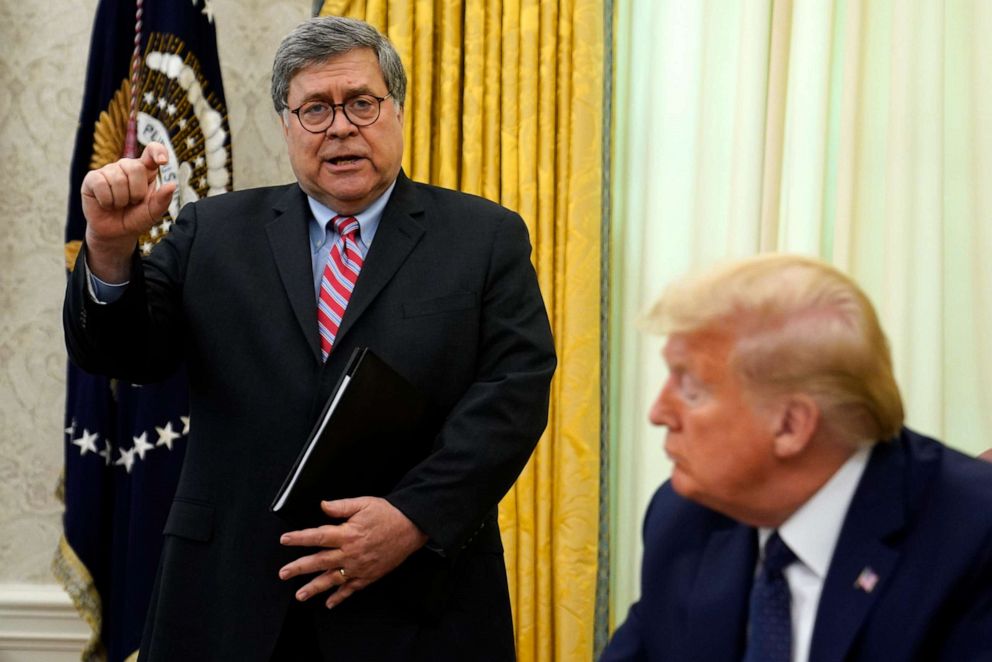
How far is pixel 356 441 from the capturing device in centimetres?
227

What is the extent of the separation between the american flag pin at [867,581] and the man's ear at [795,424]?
160 millimetres

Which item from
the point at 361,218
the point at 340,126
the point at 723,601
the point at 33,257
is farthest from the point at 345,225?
the point at 33,257

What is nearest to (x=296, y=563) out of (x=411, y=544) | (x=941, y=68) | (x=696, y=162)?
(x=411, y=544)

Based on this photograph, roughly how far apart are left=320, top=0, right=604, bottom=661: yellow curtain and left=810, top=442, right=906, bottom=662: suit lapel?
7.46 ft

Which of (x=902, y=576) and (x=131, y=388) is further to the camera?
(x=131, y=388)

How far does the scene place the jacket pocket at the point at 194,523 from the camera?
245cm

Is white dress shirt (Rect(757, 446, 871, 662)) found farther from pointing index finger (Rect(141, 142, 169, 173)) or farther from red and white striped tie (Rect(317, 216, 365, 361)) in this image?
pointing index finger (Rect(141, 142, 169, 173))

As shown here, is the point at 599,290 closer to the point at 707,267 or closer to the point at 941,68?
the point at 941,68

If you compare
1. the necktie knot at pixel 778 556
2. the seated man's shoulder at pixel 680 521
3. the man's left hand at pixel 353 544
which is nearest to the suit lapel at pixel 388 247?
the man's left hand at pixel 353 544

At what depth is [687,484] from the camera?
5.02 feet

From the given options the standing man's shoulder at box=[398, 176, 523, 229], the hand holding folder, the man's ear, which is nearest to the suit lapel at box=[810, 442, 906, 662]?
the man's ear

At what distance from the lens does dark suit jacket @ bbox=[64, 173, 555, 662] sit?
2.37m

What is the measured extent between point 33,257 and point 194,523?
2.21 metres

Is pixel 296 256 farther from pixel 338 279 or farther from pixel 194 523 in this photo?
pixel 194 523
